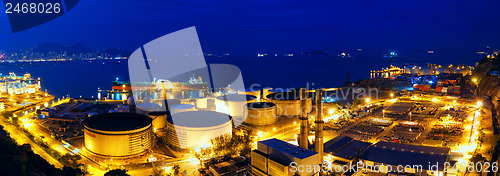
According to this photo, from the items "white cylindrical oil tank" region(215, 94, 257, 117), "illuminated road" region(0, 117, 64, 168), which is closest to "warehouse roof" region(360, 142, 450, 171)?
"white cylindrical oil tank" region(215, 94, 257, 117)

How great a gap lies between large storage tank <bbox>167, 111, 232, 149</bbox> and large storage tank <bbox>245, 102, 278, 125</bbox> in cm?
399

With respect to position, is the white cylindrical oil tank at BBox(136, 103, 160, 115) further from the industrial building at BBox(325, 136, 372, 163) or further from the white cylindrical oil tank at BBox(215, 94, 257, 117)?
the industrial building at BBox(325, 136, 372, 163)

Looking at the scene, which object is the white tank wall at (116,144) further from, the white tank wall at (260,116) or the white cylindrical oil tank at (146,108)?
the white tank wall at (260,116)

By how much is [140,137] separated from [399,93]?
88.4 feet

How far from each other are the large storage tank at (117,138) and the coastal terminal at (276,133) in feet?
0.14

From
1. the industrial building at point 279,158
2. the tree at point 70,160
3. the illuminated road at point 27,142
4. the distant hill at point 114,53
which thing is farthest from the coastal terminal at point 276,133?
the distant hill at point 114,53

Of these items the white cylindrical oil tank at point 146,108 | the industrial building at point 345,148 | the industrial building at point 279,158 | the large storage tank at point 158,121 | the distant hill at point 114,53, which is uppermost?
the distant hill at point 114,53

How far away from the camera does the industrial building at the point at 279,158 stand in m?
10.9

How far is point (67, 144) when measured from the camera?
638 inches

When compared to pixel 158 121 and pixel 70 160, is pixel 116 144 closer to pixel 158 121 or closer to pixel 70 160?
pixel 70 160

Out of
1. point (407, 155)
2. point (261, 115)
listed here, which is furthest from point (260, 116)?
point (407, 155)

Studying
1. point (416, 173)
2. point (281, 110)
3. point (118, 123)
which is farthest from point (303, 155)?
point (281, 110)

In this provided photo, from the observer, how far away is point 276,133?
18.9 metres

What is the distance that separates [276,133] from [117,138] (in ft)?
28.5
